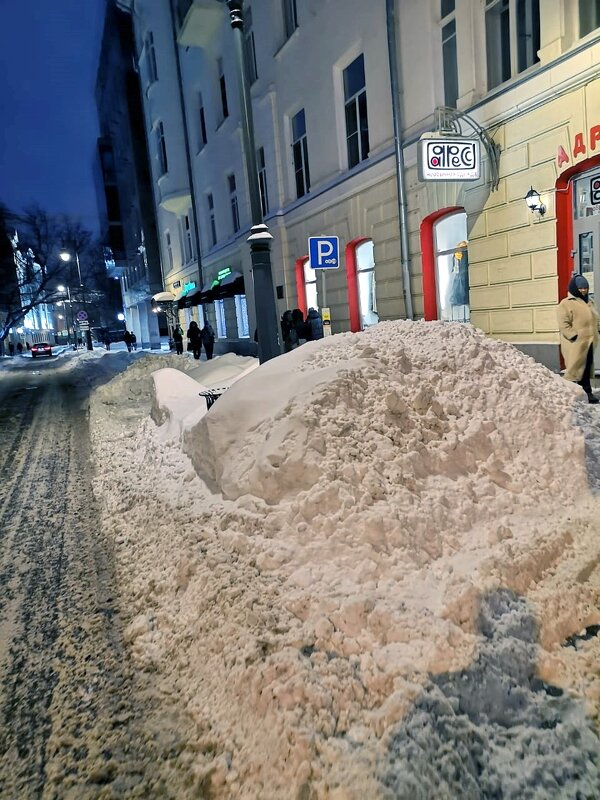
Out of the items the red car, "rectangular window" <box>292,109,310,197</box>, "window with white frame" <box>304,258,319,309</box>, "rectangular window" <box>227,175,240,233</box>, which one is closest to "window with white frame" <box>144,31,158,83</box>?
"rectangular window" <box>227,175,240,233</box>

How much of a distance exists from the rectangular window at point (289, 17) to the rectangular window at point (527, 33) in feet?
27.9

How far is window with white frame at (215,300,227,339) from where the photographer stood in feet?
80.3

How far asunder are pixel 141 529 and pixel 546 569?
2.96 metres

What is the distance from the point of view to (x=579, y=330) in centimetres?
706

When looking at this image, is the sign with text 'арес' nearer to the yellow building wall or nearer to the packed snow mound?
the yellow building wall

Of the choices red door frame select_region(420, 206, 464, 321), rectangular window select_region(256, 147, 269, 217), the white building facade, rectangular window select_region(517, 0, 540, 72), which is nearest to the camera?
the white building facade

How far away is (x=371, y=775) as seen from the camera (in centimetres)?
190

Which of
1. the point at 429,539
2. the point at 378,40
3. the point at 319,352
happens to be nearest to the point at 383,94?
the point at 378,40

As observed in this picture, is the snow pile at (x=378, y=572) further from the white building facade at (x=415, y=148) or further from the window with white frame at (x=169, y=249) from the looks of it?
the window with white frame at (x=169, y=249)

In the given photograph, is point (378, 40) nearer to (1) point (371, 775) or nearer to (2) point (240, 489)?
(2) point (240, 489)

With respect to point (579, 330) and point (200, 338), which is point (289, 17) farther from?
point (579, 330)

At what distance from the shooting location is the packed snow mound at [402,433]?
3428 mm

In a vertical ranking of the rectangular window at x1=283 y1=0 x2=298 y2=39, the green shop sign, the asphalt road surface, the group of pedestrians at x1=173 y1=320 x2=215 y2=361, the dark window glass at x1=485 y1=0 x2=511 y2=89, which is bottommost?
the asphalt road surface

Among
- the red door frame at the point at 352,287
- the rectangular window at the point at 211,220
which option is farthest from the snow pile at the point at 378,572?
the rectangular window at the point at 211,220
